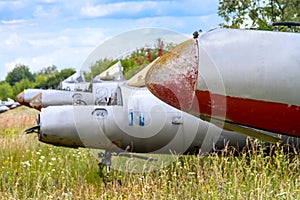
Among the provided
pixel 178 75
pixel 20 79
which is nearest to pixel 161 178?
pixel 178 75

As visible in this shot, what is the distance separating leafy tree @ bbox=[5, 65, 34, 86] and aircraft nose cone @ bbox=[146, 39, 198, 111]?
6684cm

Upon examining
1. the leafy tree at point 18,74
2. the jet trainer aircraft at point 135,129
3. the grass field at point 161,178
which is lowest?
the leafy tree at point 18,74

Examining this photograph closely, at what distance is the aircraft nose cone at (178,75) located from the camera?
14.6 ft

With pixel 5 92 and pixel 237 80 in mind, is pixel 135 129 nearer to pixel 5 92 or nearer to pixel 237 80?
pixel 237 80

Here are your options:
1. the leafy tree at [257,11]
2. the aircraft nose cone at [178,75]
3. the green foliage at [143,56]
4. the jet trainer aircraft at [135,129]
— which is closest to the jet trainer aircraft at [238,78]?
the aircraft nose cone at [178,75]

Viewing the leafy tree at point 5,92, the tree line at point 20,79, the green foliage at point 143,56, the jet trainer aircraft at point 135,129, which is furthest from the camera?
the tree line at point 20,79

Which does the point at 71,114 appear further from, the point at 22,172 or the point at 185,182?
the point at 185,182

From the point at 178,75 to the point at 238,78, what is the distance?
481 mm

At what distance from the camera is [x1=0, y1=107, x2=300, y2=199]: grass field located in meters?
4.53

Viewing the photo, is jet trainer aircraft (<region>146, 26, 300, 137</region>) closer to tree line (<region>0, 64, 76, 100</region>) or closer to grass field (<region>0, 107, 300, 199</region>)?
grass field (<region>0, 107, 300, 199</region>)

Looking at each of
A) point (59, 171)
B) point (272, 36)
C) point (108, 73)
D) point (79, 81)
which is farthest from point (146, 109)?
point (79, 81)

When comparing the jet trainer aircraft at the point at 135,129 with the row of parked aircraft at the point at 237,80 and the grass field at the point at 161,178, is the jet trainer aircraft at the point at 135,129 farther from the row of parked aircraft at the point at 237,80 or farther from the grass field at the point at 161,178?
the row of parked aircraft at the point at 237,80

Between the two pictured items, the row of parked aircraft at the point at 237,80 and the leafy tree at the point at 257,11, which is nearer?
the row of parked aircraft at the point at 237,80

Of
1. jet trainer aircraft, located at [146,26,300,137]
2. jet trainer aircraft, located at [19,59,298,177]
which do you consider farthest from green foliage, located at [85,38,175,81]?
jet trainer aircraft, located at [146,26,300,137]
